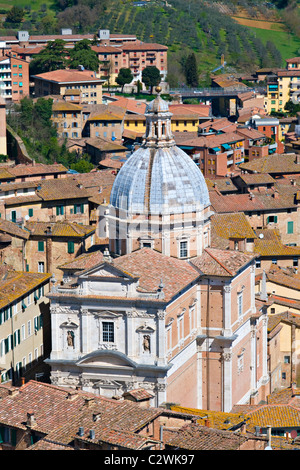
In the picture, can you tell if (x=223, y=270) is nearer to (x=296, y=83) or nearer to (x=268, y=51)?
(x=296, y=83)

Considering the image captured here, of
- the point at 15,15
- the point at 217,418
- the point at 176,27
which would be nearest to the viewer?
the point at 217,418

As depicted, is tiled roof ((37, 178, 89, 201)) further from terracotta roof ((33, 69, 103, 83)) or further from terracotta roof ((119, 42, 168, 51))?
terracotta roof ((119, 42, 168, 51))

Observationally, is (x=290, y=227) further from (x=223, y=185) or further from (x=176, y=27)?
Result: (x=176, y=27)

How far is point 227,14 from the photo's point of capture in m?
180

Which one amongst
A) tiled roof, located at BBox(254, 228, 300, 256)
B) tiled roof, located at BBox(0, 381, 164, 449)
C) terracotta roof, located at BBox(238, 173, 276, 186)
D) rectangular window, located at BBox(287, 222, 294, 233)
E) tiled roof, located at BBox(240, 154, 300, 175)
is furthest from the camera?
tiled roof, located at BBox(240, 154, 300, 175)

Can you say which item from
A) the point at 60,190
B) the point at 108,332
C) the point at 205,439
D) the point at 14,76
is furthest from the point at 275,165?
the point at 205,439

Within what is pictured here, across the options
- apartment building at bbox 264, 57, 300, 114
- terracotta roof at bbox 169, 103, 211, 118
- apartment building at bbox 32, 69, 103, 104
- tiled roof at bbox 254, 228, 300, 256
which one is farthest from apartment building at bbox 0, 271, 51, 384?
apartment building at bbox 264, 57, 300, 114

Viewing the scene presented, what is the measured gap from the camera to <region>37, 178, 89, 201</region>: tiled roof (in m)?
84.0

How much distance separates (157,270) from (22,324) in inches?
323

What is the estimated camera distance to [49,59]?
433 feet

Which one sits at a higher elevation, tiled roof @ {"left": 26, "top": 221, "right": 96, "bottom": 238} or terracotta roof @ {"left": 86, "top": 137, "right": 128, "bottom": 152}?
tiled roof @ {"left": 26, "top": 221, "right": 96, "bottom": 238}

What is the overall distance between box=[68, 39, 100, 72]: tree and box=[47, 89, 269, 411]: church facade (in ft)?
243

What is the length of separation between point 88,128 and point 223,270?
60.0 meters
